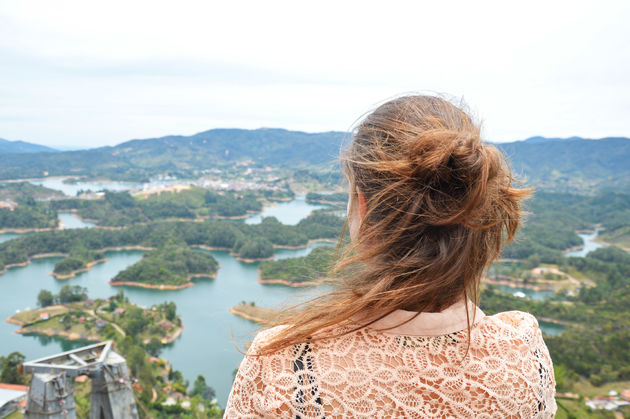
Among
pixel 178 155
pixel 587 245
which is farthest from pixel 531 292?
pixel 178 155

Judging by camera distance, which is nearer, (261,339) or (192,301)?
(261,339)

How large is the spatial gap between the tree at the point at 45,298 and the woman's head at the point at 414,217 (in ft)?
38.7

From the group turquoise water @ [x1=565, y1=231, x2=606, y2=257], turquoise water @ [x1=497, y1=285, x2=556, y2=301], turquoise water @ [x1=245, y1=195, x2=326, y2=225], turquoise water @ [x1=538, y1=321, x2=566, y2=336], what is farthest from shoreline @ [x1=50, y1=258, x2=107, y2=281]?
turquoise water @ [x1=565, y1=231, x2=606, y2=257]

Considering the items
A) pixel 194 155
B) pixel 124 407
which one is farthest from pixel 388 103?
pixel 194 155

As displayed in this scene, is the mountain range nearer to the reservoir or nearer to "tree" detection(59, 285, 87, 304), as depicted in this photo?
the reservoir

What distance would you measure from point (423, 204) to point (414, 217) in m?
0.01

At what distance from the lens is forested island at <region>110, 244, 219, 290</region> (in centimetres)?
1250

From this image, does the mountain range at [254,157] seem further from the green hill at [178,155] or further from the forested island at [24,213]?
the forested island at [24,213]

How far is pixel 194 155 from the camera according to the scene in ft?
176

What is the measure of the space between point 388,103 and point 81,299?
11.7 metres

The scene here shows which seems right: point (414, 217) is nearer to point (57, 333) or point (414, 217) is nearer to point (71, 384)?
point (71, 384)

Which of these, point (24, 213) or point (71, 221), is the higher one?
point (24, 213)

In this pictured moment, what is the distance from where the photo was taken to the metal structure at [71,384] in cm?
148

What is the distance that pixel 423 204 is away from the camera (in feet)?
1.21
